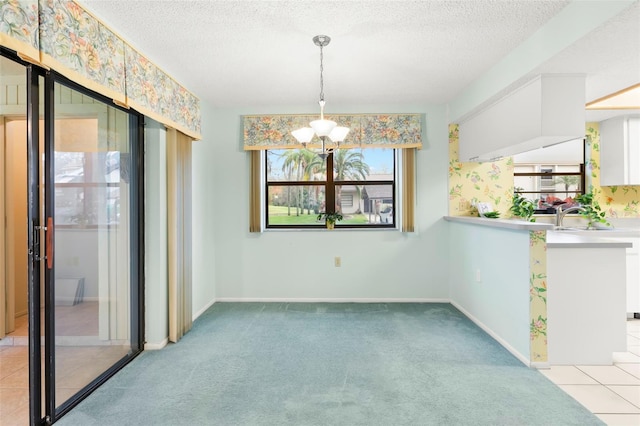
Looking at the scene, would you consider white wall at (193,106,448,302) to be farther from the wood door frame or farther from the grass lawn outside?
the wood door frame

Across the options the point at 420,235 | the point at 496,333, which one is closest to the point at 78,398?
the point at 496,333

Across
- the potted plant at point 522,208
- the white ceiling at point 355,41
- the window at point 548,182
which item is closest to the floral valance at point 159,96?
the white ceiling at point 355,41

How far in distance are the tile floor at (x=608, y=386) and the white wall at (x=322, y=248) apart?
1.87m

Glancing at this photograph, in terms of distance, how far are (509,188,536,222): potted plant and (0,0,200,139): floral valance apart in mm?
3888

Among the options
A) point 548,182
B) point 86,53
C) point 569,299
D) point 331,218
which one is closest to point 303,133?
point 86,53

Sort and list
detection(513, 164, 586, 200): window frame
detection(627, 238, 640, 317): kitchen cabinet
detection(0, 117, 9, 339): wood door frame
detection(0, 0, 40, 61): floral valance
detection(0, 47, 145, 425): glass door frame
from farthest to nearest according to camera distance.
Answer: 1. detection(513, 164, 586, 200): window frame
2. detection(627, 238, 640, 317): kitchen cabinet
3. detection(0, 117, 9, 339): wood door frame
4. detection(0, 47, 145, 425): glass door frame
5. detection(0, 0, 40, 61): floral valance

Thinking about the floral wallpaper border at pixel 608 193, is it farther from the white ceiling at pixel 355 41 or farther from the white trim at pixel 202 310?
the white trim at pixel 202 310

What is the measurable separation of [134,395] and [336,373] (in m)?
1.37

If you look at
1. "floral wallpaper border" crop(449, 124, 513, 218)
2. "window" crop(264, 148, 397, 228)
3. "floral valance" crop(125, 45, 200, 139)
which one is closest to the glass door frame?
"floral valance" crop(125, 45, 200, 139)

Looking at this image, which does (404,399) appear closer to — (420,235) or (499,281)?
(499,281)

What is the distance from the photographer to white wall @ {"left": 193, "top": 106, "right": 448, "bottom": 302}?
4426mm

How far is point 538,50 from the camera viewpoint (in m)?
2.53

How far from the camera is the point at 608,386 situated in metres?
2.38

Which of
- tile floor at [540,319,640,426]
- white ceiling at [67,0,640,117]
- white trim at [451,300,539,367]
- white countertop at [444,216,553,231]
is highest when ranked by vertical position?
white ceiling at [67,0,640,117]
